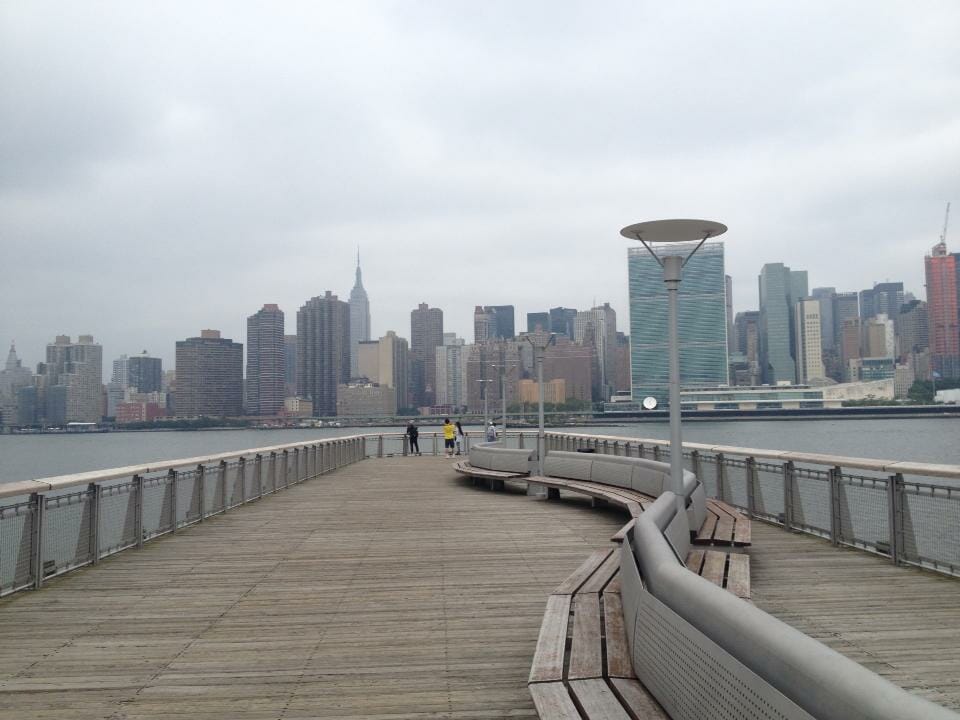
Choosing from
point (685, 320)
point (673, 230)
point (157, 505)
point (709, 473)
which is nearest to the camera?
point (673, 230)

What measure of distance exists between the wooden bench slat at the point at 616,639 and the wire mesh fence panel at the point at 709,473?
6.90 meters

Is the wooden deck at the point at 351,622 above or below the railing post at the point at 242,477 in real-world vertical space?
below

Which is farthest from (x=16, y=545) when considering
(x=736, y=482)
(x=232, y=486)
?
(x=736, y=482)

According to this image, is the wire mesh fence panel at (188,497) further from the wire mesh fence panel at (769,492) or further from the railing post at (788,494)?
the railing post at (788,494)

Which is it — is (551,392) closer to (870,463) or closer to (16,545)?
(870,463)

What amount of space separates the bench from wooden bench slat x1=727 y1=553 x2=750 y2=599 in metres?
0.81

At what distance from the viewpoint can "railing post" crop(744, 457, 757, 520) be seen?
1123cm

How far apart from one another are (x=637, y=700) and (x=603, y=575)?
277 cm

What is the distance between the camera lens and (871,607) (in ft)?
21.0

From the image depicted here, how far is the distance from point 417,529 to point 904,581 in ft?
20.1

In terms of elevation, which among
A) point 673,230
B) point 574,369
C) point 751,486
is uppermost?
point 574,369

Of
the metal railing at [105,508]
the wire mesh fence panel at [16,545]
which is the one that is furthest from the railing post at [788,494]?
the wire mesh fence panel at [16,545]

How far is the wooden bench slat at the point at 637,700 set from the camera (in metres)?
3.74

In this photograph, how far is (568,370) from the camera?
129375 millimetres
